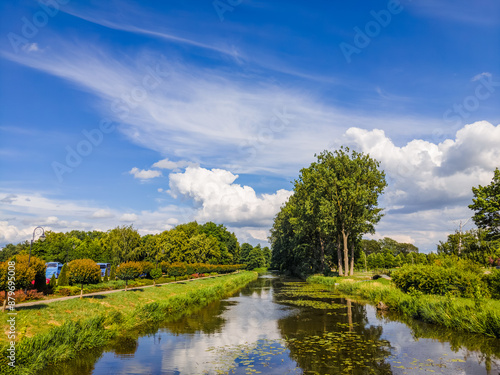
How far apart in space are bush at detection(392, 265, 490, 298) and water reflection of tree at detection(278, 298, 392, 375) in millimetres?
5474

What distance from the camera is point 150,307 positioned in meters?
21.9

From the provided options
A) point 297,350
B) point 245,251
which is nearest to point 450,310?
point 297,350

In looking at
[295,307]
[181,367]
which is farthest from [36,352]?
[295,307]

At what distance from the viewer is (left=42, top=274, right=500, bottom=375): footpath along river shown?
11.3 meters

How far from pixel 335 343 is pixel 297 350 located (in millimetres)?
2115

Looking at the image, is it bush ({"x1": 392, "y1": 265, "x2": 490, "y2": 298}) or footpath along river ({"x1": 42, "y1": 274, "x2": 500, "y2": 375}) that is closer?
footpath along river ({"x1": 42, "y1": 274, "x2": 500, "y2": 375})

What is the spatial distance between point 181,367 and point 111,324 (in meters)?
7.84

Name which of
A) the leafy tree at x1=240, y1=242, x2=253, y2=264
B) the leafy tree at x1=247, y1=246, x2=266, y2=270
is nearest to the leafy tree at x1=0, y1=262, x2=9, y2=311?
the leafy tree at x1=247, y1=246, x2=266, y2=270

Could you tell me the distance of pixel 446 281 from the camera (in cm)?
2259

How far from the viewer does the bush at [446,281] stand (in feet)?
69.7

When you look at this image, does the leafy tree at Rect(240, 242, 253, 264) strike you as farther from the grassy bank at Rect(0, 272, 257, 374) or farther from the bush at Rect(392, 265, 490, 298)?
the bush at Rect(392, 265, 490, 298)

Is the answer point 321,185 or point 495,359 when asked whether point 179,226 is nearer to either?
point 321,185

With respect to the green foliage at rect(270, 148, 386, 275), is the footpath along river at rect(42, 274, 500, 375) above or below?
below

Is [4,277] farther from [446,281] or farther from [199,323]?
[446,281]
